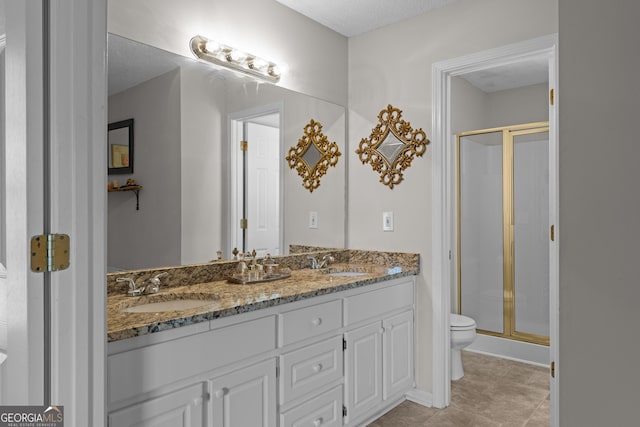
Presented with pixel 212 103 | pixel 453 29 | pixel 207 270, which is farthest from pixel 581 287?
pixel 453 29

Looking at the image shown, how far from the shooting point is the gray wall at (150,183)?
1.91 meters

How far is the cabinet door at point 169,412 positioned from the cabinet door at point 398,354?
128 centimetres

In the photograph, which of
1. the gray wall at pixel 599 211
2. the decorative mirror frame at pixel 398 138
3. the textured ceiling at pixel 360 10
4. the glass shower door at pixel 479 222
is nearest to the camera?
the gray wall at pixel 599 211

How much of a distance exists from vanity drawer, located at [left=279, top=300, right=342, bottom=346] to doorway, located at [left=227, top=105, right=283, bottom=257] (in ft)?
2.16

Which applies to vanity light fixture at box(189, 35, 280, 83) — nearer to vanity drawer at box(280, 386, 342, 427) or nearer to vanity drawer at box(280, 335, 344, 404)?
vanity drawer at box(280, 335, 344, 404)

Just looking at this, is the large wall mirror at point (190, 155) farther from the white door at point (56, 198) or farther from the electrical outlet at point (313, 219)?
the white door at point (56, 198)

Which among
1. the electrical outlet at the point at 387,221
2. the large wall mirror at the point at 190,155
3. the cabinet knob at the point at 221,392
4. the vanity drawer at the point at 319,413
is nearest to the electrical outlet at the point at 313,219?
the large wall mirror at the point at 190,155

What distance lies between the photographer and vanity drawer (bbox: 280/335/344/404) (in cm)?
184

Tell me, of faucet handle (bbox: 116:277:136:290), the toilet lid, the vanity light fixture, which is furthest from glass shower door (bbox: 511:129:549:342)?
faucet handle (bbox: 116:277:136:290)

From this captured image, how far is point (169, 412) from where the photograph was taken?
1408 millimetres

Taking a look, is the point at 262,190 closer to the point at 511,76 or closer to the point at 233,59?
the point at 233,59

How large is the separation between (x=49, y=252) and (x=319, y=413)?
1.47 meters

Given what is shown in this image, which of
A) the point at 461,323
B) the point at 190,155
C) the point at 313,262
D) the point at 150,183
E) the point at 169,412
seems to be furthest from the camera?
the point at 461,323

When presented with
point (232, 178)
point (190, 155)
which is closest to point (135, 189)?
point (190, 155)
